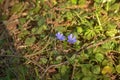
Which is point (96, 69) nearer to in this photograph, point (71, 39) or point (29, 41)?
point (71, 39)


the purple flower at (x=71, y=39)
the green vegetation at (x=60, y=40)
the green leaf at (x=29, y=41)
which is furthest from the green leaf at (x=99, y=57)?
the green leaf at (x=29, y=41)

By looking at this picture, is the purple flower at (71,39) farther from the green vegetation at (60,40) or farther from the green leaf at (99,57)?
the green leaf at (99,57)

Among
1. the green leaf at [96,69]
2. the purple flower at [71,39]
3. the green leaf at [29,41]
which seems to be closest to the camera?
the green leaf at [96,69]

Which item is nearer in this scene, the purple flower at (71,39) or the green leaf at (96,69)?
the green leaf at (96,69)

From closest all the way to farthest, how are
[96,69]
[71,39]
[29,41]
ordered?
[96,69] < [71,39] < [29,41]

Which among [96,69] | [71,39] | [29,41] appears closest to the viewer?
[96,69]

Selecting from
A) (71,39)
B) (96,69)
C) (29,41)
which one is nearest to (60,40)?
(71,39)

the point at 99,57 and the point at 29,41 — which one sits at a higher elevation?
the point at 29,41

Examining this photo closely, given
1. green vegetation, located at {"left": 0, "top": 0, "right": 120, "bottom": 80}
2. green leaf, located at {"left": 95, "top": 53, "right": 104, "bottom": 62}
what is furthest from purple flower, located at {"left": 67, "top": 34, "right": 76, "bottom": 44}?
green leaf, located at {"left": 95, "top": 53, "right": 104, "bottom": 62}
